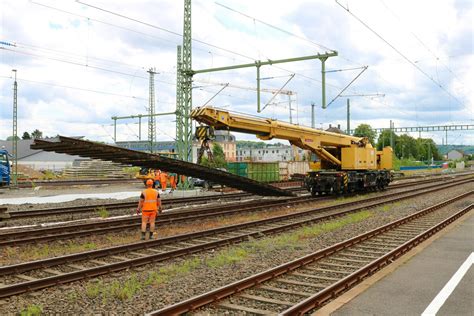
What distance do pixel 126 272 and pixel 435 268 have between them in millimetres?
5607

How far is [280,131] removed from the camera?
63.8 feet

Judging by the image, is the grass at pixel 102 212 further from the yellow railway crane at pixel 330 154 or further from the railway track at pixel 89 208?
the yellow railway crane at pixel 330 154

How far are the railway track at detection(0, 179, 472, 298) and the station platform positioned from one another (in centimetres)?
404

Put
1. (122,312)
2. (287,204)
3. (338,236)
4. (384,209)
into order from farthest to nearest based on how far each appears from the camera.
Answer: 1. (287,204)
2. (384,209)
3. (338,236)
4. (122,312)

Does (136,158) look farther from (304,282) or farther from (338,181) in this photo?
(338,181)

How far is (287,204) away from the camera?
65.3 ft

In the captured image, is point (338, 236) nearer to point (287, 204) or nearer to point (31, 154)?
point (287, 204)

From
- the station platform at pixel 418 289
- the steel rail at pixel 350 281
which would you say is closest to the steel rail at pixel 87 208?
the steel rail at pixel 350 281

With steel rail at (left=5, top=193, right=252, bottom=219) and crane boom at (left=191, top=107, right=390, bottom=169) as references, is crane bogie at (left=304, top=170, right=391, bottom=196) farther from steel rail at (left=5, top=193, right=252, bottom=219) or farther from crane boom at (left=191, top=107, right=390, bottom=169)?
steel rail at (left=5, top=193, right=252, bottom=219)

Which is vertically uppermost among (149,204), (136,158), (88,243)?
(136,158)

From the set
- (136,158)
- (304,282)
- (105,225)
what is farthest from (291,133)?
(304,282)

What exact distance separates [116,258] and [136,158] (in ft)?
20.1

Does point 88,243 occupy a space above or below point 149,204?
below

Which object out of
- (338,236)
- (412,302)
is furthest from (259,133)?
(412,302)
